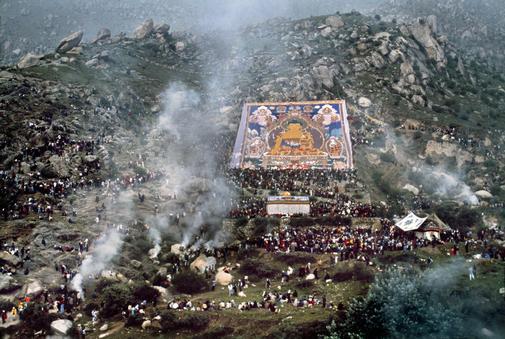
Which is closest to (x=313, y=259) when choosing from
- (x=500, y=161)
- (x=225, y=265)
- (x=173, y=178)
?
(x=225, y=265)

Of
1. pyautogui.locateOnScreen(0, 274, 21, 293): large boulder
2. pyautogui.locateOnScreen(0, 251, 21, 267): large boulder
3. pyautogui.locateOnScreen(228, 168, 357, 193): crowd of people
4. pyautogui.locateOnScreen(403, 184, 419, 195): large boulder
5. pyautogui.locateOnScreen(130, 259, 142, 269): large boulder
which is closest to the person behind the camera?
pyautogui.locateOnScreen(0, 274, 21, 293): large boulder

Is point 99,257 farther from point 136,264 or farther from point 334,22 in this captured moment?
point 334,22

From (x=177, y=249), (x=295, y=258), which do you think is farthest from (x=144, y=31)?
(x=295, y=258)

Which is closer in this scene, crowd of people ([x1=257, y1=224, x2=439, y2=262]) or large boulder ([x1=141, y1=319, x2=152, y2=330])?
large boulder ([x1=141, y1=319, x2=152, y2=330])

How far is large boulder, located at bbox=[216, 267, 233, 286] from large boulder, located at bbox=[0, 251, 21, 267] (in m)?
14.0

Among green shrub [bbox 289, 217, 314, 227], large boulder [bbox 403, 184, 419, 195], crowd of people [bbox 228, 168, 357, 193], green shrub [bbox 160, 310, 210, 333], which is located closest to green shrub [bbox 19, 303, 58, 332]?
green shrub [bbox 160, 310, 210, 333]

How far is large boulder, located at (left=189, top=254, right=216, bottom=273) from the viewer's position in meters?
40.6

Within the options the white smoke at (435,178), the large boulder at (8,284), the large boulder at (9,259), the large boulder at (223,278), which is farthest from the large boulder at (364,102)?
the large boulder at (8,284)

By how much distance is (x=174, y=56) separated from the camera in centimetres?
A: 9175

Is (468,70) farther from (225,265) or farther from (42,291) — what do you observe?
(42,291)

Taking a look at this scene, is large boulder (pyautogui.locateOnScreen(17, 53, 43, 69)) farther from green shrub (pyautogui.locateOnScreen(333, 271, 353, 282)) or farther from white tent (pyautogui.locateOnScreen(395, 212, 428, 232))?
green shrub (pyautogui.locateOnScreen(333, 271, 353, 282))

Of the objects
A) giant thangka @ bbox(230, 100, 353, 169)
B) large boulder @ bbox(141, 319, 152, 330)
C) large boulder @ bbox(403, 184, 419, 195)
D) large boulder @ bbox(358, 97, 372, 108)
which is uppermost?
large boulder @ bbox(358, 97, 372, 108)

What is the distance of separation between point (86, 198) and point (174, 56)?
48.8m

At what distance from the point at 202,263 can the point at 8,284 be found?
13809 millimetres
